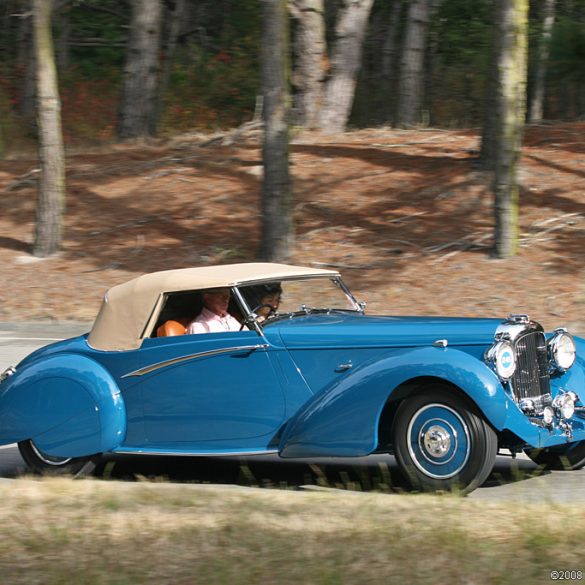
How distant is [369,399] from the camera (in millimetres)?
6723

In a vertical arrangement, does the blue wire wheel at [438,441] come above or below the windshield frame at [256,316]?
below

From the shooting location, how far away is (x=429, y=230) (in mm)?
19219

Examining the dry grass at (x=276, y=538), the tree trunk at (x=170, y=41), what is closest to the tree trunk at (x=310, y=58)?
the tree trunk at (x=170, y=41)

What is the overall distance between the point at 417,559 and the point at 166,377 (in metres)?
3.03

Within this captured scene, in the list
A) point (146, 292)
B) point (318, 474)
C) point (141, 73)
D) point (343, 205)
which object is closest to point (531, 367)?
point (318, 474)

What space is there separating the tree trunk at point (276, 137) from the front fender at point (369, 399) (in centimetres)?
1173

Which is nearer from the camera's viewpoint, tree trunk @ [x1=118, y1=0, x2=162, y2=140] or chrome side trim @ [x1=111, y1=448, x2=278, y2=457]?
chrome side trim @ [x1=111, y1=448, x2=278, y2=457]

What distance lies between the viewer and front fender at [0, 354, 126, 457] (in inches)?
299

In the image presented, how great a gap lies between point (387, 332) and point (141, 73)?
66.2ft

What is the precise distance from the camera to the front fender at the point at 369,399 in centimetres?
644

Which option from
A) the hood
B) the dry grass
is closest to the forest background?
the hood

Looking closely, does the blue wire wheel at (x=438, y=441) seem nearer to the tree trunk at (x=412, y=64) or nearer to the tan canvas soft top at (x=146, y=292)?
the tan canvas soft top at (x=146, y=292)

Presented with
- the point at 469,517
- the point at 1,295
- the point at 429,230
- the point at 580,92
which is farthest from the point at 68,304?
the point at 580,92

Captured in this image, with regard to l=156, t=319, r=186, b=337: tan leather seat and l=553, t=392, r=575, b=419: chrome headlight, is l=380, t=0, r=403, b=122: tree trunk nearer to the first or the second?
l=156, t=319, r=186, b=337: tan leather seat
